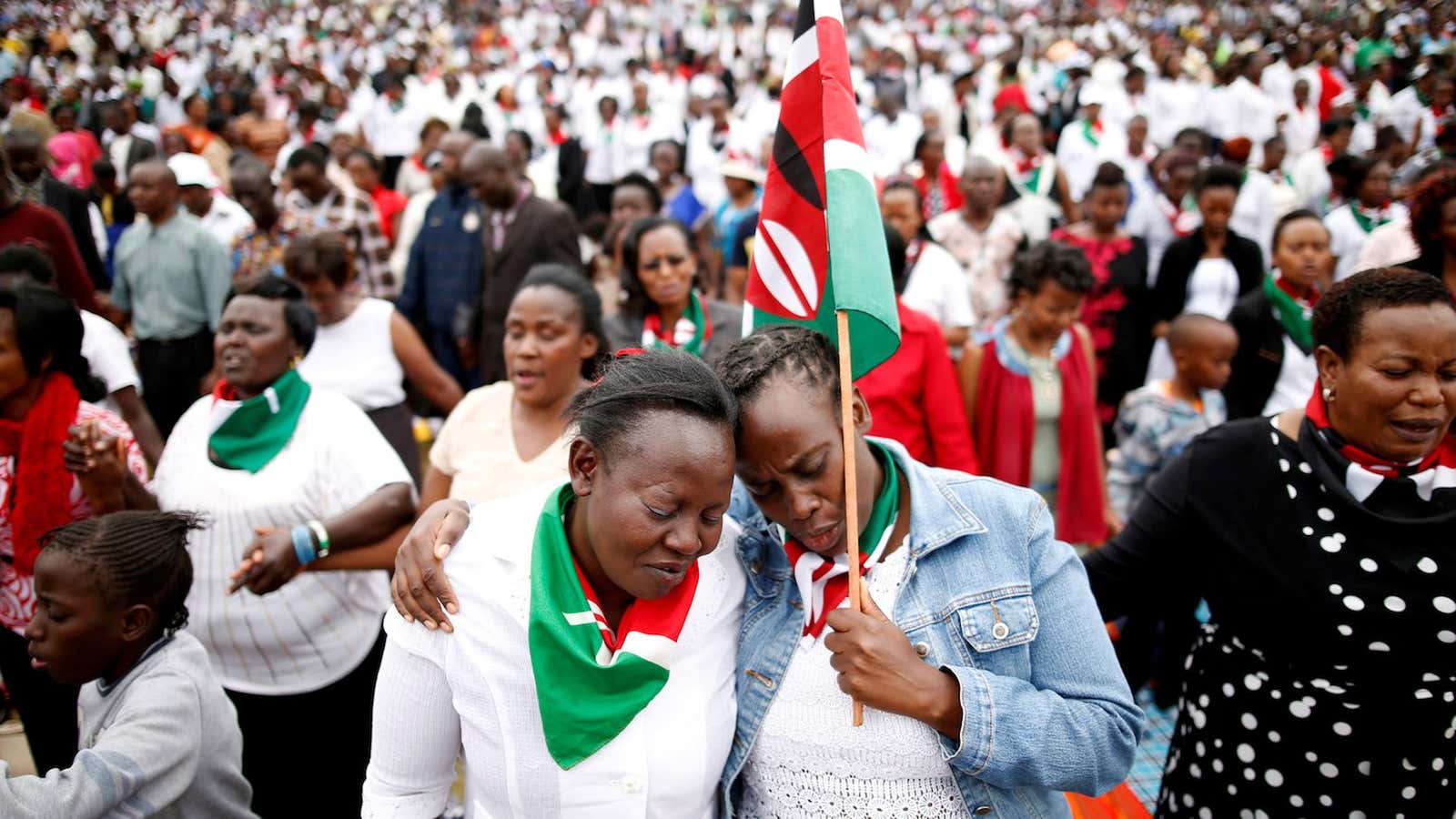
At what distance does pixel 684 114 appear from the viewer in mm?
14789

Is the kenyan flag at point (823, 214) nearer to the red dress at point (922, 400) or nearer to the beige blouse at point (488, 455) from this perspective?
the beige blouse at point (488, 455)

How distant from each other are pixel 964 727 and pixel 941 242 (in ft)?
16.2

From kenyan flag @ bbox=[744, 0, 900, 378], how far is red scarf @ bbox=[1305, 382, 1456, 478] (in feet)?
3.30

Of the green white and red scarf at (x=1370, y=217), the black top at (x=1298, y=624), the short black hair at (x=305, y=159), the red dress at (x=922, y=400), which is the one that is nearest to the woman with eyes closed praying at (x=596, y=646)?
the black top at (x=1298, y=624)

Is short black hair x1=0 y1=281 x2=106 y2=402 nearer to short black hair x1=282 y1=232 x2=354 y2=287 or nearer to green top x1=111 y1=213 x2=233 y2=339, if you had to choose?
short black hair x1=282 y1=232 x2=354 y2=287

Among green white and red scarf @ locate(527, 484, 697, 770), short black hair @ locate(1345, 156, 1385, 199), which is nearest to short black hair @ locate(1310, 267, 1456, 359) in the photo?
green white and red scarf @ locate(527, 484, 697, 770)

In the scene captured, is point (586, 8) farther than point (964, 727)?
Yes

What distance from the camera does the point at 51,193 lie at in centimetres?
695

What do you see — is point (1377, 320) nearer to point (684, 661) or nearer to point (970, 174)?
point (684, 661)

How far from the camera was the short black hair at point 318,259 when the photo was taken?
4.28 m

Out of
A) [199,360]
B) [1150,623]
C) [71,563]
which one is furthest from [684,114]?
[71,563]

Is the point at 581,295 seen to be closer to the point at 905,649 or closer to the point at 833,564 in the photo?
the point at 833,564

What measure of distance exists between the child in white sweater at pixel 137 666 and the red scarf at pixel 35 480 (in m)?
0.59

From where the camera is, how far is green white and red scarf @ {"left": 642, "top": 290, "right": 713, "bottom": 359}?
14.5 ft
